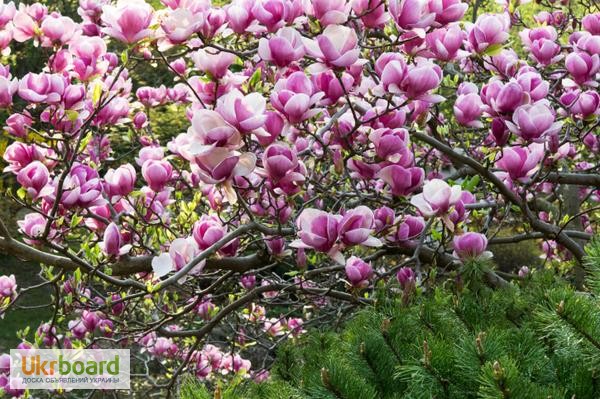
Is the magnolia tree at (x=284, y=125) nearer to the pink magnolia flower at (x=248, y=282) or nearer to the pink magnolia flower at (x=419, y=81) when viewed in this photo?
the pink magnolia flower at (x=419, y=81)

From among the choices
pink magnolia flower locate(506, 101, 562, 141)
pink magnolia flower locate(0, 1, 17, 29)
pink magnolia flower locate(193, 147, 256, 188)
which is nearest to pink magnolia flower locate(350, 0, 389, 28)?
pink magnolia flower locate(506, 101, 562, 141)

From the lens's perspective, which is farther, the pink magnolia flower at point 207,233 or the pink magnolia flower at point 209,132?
the pink magnolia flower at point 207,233

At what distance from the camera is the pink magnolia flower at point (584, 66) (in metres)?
2.50

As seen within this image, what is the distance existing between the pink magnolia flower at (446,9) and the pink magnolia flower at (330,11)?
1.07 ft

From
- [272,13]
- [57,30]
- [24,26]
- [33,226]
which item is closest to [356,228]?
[272,13]

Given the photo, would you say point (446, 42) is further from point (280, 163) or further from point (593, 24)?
point (593, 24)

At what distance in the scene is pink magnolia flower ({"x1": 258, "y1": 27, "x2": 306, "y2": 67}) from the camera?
76.7 inches

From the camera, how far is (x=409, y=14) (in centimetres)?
204

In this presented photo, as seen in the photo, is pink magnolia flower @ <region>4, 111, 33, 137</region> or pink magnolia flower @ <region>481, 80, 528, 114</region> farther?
pink magnolia flower @ <region>4, 111, 33, 137</region>

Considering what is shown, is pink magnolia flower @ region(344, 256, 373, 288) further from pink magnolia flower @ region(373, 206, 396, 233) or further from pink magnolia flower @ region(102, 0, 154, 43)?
pink magnolia flower @ region(102, 0, 154, 43)

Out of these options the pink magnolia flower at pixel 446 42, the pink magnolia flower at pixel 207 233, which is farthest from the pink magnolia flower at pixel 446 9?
the pink magnolia flower at pixel 207 233

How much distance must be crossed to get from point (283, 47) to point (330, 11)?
185 mm

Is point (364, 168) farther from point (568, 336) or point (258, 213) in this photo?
point (568, 336)

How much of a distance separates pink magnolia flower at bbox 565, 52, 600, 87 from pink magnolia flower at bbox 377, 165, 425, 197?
86 centimetres
